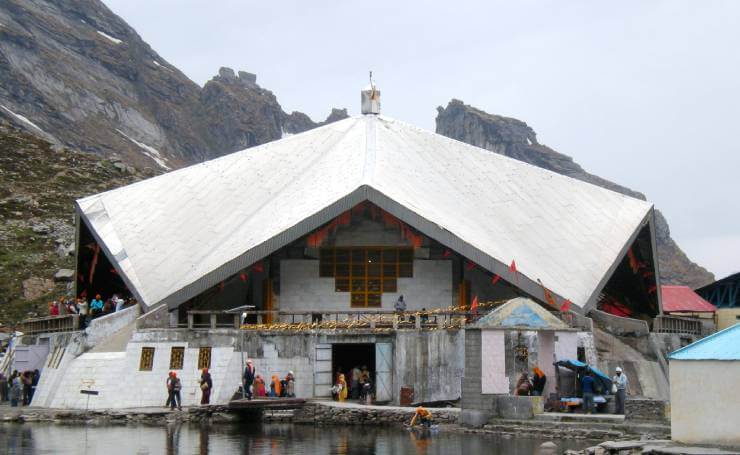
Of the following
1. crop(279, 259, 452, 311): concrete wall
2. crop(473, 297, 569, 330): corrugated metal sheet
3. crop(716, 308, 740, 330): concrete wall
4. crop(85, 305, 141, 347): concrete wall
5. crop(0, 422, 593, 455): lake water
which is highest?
crop(716, 308, 740, 330): concrete wall

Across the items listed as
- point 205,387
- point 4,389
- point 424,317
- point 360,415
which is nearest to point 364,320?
point 424,317

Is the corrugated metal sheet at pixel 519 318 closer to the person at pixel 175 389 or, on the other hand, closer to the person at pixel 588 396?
the person at pixel 588 396

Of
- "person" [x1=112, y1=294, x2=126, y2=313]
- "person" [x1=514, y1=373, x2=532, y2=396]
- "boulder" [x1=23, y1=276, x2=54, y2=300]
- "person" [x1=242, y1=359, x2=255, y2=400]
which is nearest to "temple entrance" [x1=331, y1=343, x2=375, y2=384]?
"person" [x1=242, y1=359, x2=255, y2=400]

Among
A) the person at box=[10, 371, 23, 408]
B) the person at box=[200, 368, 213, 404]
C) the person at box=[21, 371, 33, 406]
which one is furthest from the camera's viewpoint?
the person at box=[21, 371, 33, 406]

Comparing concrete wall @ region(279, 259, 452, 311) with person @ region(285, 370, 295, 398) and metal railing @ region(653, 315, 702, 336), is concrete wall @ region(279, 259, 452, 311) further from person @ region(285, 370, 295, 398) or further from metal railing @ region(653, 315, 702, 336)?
person @ region(285, 370, 295, 398)

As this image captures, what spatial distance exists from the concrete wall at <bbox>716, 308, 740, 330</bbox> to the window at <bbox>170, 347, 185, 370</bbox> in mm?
45896

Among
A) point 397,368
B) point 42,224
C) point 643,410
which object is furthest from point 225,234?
point 42,224

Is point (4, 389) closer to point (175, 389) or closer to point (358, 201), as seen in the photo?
point (175, 389)

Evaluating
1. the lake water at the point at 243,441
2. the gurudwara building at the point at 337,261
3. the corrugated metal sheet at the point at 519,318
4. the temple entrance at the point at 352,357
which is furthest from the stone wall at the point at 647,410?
the temple entrance at the point at 352,357

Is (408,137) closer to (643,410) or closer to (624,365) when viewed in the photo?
(624,365)

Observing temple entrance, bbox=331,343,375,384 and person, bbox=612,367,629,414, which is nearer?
person, bbox=612,367,629,414

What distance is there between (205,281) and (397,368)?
8.73 metres

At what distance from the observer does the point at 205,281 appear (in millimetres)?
43500

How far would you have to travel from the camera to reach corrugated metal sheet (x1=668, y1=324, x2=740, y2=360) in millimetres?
23641
